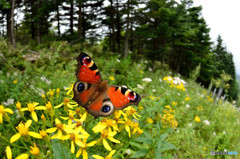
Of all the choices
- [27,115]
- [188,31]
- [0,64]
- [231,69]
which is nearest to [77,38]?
[0,64]

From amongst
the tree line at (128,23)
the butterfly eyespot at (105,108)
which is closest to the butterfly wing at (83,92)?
the butterfly eyespot at (105,108)

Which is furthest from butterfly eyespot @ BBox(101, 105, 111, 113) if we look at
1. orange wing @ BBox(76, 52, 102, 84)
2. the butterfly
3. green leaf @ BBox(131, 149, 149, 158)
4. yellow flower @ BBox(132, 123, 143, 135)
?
green leaf @ BBox(131, 149, 149, 158)

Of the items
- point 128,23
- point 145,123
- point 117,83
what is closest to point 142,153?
point 145,123

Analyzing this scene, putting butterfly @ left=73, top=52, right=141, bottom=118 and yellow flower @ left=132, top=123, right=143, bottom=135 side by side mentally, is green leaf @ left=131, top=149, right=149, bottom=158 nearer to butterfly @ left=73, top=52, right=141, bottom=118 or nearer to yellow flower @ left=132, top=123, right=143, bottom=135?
yellow flower @ left=132, top=123, right=143, bottom=135

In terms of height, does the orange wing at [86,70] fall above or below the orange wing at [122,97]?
above

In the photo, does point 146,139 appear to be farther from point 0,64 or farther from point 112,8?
point 112,8

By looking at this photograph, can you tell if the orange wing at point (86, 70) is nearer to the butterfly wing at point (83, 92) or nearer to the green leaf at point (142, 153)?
the butterfly wing at point (83, 92)
